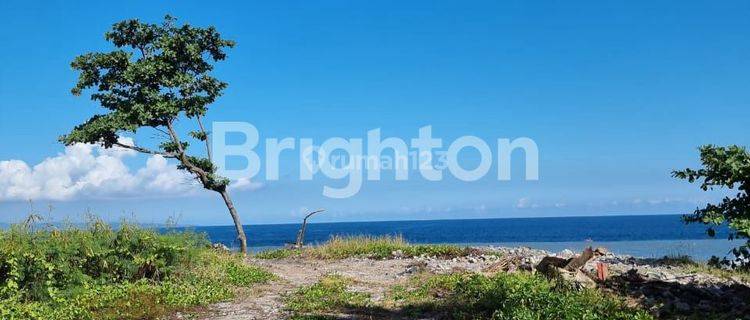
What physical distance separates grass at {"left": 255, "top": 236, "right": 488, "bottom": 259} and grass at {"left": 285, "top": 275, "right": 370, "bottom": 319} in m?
7.27

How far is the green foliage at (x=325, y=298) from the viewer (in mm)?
11992

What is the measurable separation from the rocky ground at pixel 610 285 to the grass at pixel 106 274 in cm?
88

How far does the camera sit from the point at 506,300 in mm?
10031

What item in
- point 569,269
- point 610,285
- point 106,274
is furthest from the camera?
point 106,274

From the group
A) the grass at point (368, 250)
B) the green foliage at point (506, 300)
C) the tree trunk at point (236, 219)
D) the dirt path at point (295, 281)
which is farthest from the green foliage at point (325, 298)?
the tree trunk at point (236, 219)

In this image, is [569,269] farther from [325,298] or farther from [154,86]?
[154,86]

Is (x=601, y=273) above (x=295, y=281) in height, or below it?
above

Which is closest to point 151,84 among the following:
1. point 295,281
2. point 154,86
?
point 154,86

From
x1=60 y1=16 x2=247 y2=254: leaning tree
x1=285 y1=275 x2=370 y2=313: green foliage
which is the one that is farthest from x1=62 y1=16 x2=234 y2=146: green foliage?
x1=285 y1=275 x2=370 y2=313: green foliage

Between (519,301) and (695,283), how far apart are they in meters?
4.81

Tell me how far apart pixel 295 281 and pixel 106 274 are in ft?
15.2

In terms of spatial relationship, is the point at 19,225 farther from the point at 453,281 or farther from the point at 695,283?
the point at 695,283

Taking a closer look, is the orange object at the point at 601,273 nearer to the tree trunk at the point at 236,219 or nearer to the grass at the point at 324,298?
the grass at the point at 324,298

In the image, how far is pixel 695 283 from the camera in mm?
12438
